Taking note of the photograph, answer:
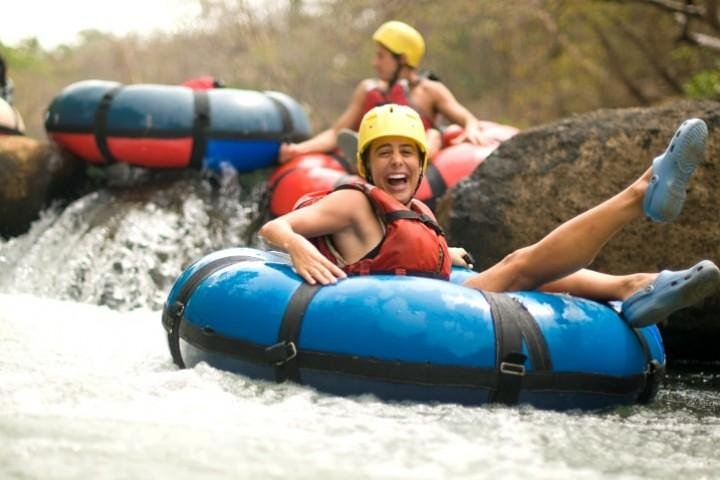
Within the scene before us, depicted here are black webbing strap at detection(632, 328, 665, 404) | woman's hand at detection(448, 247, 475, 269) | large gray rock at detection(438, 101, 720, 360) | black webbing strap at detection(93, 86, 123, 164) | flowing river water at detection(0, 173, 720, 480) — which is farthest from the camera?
black webbing strap at detection(93, 86, 123, 164)

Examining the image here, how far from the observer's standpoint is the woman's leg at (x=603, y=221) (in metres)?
3.28

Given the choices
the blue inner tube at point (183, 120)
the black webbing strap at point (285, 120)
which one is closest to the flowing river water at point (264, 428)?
the blue inner tube at point (183, 120)

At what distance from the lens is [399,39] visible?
7.14 metres

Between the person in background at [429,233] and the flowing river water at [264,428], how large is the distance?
44cm

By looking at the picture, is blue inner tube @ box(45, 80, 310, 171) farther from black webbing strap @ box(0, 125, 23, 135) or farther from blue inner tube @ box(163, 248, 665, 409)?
blue inner tube @ box(163, 248, 665, 409)

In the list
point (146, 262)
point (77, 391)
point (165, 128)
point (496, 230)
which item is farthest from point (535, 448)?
point (165, 128)

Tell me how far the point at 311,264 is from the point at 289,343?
297 mm

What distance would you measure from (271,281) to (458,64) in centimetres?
1580

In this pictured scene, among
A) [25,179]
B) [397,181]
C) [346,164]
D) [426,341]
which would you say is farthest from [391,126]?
[25,179]

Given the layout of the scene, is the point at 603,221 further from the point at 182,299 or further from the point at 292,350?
the point at 182,299

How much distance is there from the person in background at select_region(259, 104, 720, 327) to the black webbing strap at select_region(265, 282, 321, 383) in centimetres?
11

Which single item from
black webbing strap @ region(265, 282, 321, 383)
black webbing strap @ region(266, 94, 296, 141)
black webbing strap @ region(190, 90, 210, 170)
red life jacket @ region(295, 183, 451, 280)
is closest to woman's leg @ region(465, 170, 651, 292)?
red life jacket @ region(295, 183, 451, 280)

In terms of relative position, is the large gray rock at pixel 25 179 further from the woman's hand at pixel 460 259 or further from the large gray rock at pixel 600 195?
the woman's hand at pixel 460 259

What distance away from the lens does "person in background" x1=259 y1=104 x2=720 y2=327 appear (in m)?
3.29
